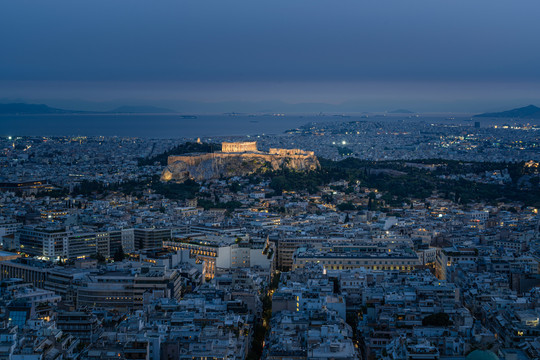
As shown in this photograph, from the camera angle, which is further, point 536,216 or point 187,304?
point 536,216

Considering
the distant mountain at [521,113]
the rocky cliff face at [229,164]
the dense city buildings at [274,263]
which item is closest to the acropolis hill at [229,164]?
the rocky cliff face at [229,164]

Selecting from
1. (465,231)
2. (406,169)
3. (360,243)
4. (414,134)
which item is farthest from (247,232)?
(414,134)

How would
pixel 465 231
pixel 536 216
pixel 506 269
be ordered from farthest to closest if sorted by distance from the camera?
pixel 536 216, pixel 465 231, pixel 506 269

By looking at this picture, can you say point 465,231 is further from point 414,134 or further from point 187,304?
point 414,134

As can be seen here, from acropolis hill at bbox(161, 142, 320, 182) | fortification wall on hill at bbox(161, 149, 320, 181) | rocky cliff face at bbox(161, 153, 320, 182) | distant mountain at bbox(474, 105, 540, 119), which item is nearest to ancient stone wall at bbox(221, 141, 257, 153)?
acropolis hill at bbox(161, 142, 320, 182)

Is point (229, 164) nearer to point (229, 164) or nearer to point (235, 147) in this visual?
point (229, 164)

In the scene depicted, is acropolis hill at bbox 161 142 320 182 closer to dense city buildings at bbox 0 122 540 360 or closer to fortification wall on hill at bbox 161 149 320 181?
fortification wall on hill at bbox 161 149 320 181

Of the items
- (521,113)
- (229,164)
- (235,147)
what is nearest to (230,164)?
(229,164)

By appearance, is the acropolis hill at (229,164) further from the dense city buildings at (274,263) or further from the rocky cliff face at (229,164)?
the dense city buildings at (274,263)
